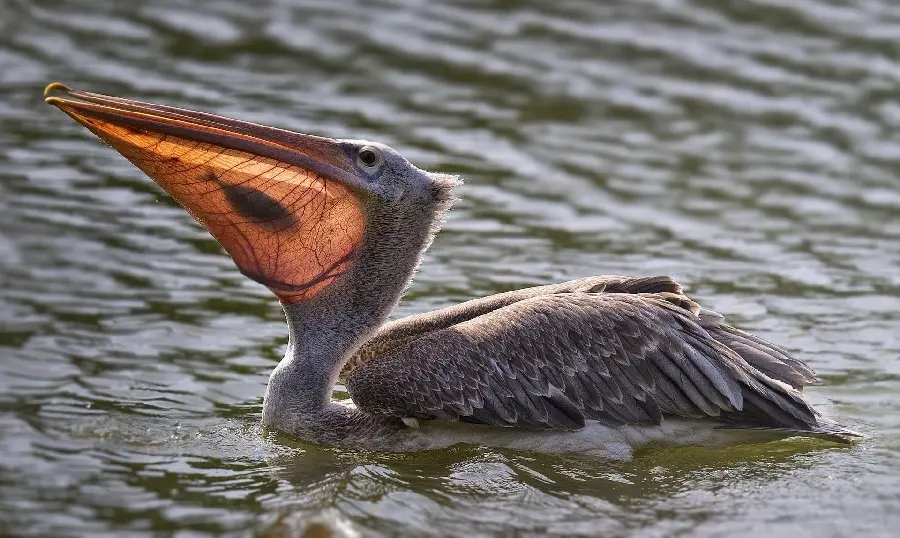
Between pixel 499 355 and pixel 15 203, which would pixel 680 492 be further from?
pixel 15 203

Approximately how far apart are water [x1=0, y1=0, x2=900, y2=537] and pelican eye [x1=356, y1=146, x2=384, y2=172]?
47.6 inches

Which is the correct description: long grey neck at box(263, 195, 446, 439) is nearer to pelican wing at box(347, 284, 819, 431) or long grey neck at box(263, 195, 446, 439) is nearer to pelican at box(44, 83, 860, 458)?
pelican at box(44, 83, 860, 458)

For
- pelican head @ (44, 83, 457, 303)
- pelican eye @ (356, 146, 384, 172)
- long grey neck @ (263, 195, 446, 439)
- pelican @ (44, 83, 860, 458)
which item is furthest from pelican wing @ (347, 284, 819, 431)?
pelican eye @ (356, 146, 384, 172)

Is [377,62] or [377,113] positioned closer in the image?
[377,113]

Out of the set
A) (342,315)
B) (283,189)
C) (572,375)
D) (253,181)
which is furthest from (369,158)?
(572,375)

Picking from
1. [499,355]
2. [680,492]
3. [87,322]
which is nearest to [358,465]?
[499,355]

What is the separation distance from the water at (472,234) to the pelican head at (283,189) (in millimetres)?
801

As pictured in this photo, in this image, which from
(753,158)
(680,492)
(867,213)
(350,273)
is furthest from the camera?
(753,158)

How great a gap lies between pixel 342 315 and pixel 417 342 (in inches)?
14.7

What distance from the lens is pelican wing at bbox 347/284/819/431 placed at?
5855mm

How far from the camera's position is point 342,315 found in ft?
20.2

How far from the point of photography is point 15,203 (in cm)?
856

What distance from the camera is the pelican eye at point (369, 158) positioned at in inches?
237

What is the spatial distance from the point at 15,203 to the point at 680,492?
4745 mm
